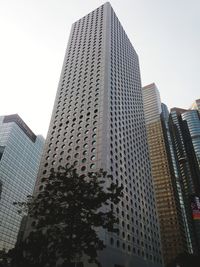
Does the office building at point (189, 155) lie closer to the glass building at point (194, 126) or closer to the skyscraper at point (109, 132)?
the glass building at point (194, 126)

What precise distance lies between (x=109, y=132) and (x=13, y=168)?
8039 cm

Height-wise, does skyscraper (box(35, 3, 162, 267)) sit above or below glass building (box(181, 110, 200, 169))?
below

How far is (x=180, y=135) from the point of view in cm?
19450

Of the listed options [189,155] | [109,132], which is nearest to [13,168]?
[109,132]

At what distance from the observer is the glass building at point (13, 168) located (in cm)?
11312

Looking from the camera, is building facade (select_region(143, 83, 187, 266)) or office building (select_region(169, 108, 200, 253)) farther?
office building (select_region(169, 108, 200, 253))

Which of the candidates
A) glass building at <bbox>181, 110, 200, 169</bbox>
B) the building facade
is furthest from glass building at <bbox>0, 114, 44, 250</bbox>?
glass building at <bbox>181, 110, 200, 169</bbox>

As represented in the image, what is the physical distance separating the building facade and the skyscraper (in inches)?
2542

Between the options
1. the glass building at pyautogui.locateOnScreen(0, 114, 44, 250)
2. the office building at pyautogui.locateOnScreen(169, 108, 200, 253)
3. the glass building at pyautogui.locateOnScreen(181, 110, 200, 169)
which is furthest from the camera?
the glass building at pyautogui.locateOnScreen(181, 110, 200, 169)

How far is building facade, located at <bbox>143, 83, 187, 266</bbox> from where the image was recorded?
125819 millimetres

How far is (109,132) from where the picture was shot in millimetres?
57094

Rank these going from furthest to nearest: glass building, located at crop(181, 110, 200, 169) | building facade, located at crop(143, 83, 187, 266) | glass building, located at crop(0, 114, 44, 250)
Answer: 1. glass building, located at crop(181, 110, 200, 169)
2. building facade, located at crop(143, 83, 187, 266)
3. glass building, located at crop(0, 114, 44, 250)

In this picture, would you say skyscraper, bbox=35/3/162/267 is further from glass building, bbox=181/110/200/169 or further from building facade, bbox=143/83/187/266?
glass building, bbox=181/110/200/169

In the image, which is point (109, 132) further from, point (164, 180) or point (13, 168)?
point (164, 180)
